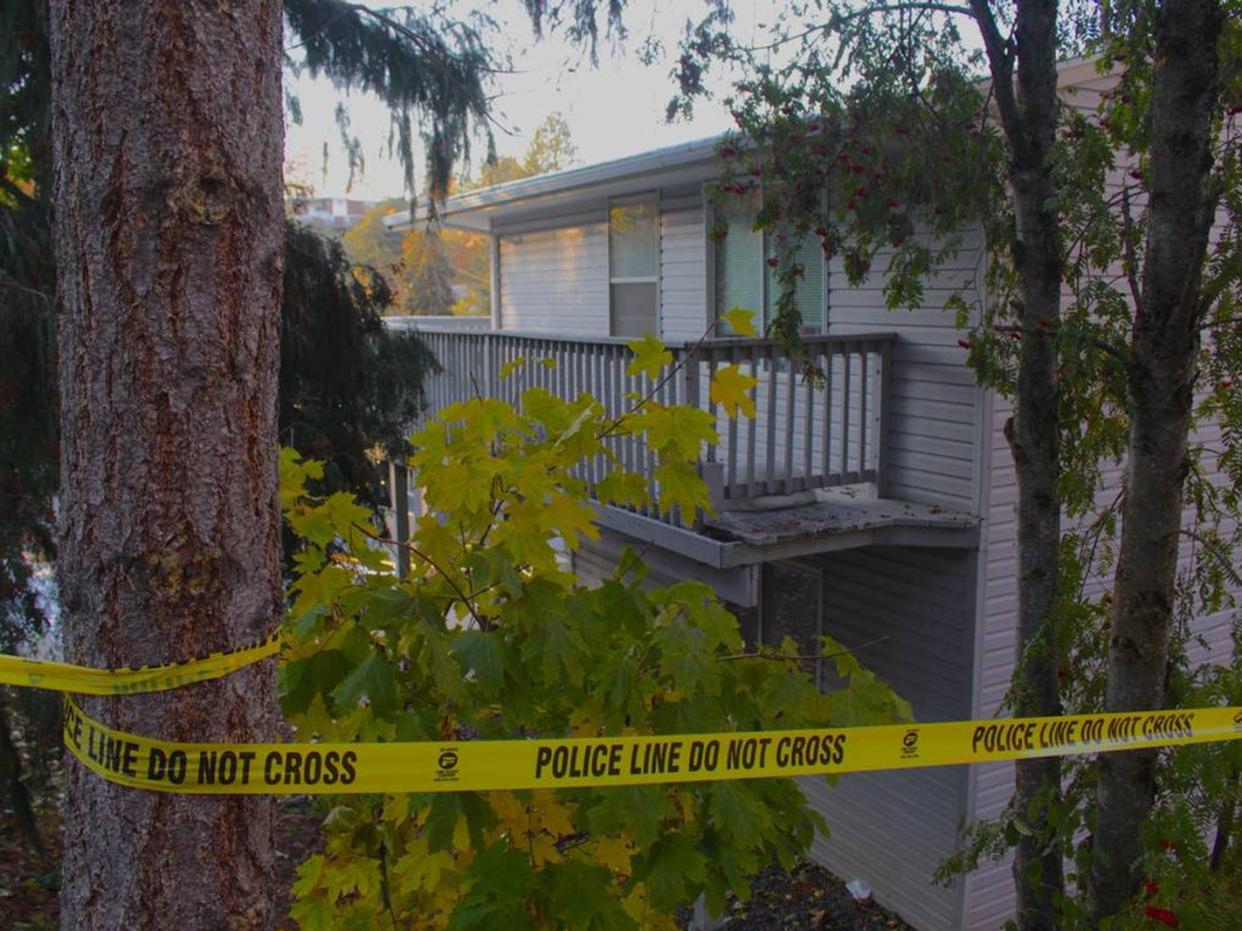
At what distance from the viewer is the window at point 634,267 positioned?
35.8 feet

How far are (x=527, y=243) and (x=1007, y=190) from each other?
8731mm

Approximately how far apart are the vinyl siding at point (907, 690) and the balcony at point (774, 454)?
55 cm

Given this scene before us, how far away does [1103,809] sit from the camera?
423 cm

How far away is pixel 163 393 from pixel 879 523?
5.57m

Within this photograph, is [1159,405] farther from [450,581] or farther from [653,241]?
[653,241]

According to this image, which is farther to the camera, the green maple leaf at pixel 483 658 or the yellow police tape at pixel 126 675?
the green maple leaf at pixel 483 658

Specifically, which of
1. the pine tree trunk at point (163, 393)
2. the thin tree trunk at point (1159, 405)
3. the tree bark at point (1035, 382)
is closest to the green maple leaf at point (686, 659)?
the pine tree trunk at point (163, 393)

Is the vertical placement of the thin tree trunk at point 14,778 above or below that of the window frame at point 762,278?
below

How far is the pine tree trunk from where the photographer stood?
179 cm

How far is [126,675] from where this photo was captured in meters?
1.84

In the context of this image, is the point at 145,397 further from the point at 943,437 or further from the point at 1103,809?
the point at 943,437

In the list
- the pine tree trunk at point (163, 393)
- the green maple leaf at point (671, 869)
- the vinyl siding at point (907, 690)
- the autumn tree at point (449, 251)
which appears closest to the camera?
the pine tree trunk at point (163, 393)

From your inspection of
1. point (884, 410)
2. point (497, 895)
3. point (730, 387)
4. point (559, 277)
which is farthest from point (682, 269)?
point (497, 895)

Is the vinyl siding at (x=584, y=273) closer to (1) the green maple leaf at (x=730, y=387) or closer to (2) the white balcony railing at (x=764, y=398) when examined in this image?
(2) the white balcony railing at (x=764, y=398)
